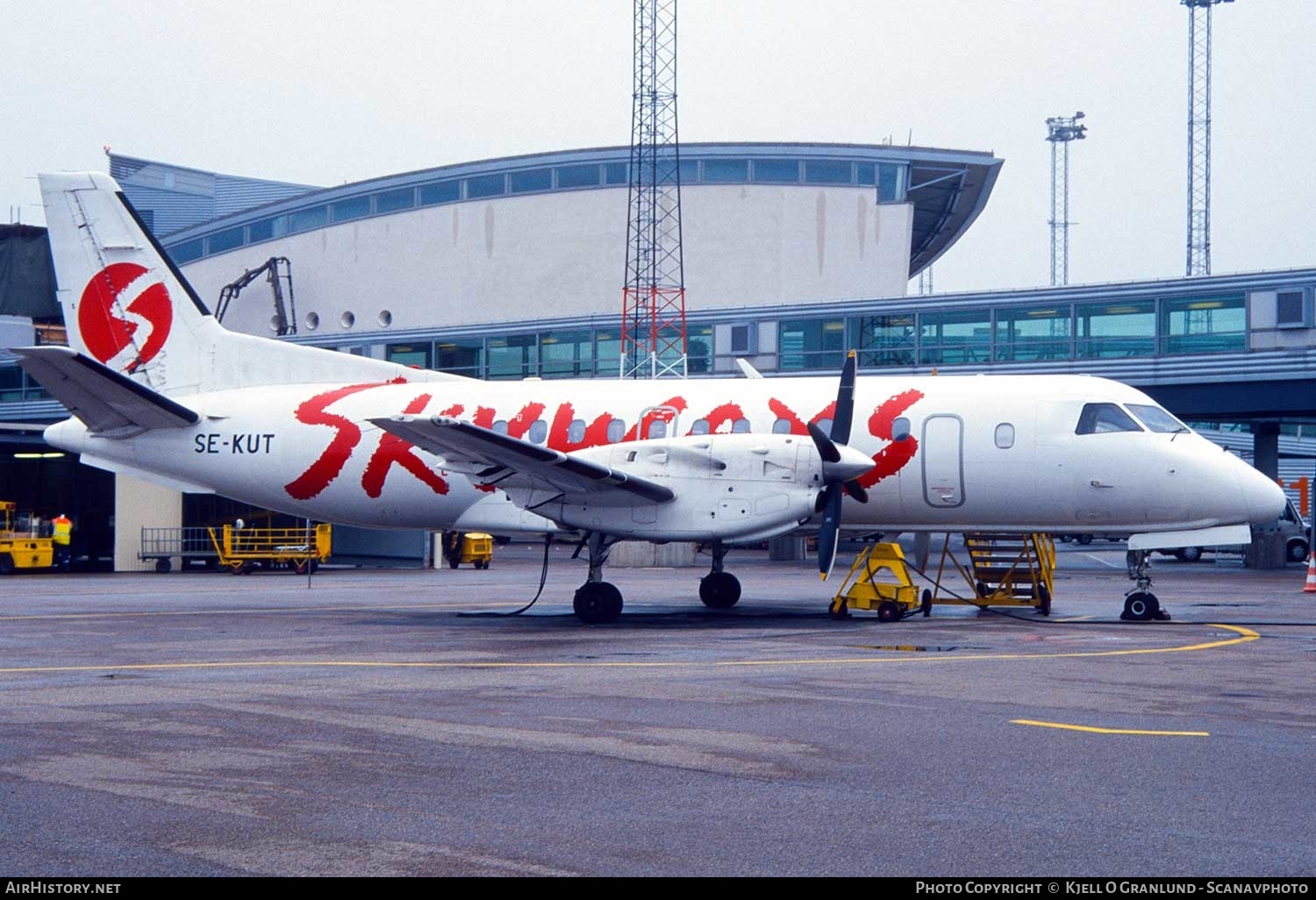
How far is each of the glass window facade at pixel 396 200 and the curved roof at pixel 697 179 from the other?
0.16 feet

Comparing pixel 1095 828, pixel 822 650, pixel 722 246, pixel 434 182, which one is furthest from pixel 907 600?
pixel 434 182

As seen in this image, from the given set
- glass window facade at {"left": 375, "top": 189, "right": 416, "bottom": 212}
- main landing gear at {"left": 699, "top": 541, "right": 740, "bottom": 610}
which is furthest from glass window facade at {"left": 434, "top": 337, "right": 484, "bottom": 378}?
main landing gear at {"left": 699, "top": 541, "right": 740, "bottom": 610}

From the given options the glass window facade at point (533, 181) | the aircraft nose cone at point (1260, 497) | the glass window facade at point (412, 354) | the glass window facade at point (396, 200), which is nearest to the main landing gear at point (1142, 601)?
the aircraft nose cone at point (1260, 497)

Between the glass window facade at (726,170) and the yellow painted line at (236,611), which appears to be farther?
the glass window facade at (726,170)

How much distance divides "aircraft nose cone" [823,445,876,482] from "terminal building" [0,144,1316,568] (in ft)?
78.4

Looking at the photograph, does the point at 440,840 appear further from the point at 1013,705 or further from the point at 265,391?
the point at 265,391

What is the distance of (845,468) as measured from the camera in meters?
20.3

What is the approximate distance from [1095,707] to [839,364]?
3733 cm

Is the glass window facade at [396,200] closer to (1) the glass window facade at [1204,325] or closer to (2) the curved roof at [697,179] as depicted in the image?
(2) the curved roof at [697,179]

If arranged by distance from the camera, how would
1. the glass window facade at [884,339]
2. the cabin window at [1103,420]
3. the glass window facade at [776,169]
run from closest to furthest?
the cabin window at [1103,420]
the glass window facade at [884,339]
the glass window facade at [776,169]

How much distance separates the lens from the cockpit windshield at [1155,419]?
69.2ft

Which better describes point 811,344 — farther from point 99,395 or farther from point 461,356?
point 99,395

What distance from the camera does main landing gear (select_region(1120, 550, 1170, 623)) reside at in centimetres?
2066

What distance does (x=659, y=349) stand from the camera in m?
54.5
